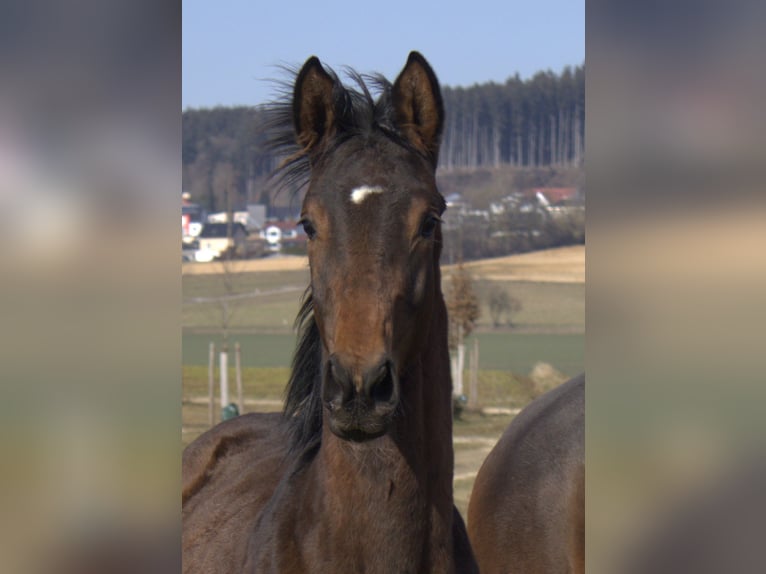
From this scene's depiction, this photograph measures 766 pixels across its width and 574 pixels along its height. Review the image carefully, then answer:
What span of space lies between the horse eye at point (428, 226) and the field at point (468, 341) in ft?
51.1

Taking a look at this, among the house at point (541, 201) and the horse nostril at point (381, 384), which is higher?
the house at point (541, 201)

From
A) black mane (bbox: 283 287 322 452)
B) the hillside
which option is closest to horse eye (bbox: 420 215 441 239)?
black mane (bbox: 283 287 322 452)

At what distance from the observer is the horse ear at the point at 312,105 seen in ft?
10.4

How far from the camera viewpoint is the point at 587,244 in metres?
1.08

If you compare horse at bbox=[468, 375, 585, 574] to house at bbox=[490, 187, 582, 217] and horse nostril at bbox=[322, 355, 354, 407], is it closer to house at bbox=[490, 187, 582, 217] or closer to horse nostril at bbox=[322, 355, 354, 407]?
horse nostril at bbox=[322, 355, 354, 407]

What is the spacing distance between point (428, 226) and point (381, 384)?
0.59 m

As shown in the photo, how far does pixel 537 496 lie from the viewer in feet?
16.6

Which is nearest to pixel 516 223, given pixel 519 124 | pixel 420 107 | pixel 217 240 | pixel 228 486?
pixel 217 240

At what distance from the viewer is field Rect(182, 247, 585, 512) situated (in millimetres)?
22453

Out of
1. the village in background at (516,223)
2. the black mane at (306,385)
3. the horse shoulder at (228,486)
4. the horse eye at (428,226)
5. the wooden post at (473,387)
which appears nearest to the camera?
the horse eye at (428,226)

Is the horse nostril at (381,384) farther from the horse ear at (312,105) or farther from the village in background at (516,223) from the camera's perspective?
the village in background at (516,223)

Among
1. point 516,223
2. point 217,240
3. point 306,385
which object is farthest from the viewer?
point 516,223

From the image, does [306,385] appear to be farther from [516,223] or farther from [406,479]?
[516,223]

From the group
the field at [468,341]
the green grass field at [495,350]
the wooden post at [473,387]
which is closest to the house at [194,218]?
the field at [468,341]
